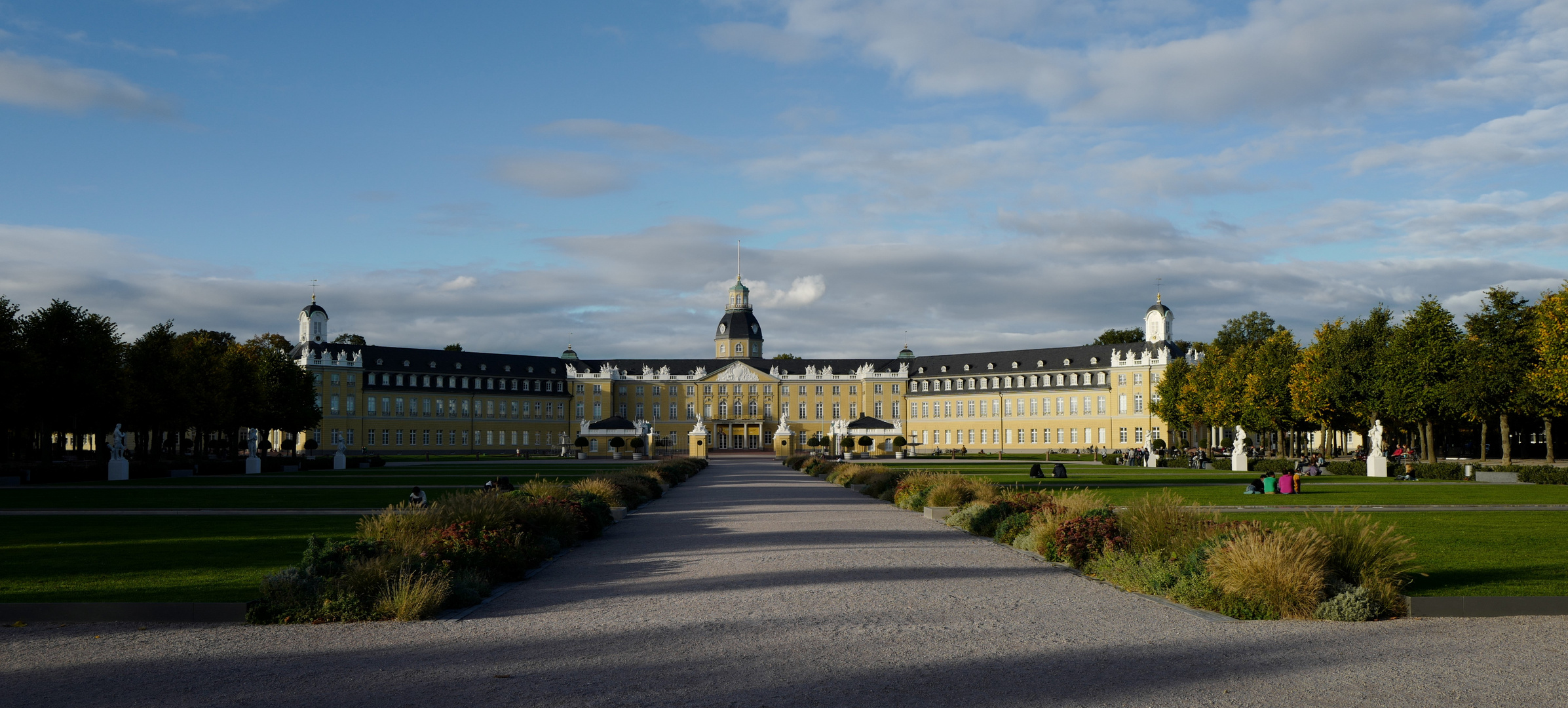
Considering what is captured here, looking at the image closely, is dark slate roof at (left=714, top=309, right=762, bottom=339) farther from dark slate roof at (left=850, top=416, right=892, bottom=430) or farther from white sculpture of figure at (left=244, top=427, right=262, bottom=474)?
white sculpture of figure at (left=244, top=427, right=262, bottom=474)

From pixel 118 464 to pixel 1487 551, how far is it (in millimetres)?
47677

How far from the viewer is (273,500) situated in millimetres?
31109

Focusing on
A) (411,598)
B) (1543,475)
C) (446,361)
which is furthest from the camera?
(446,361)

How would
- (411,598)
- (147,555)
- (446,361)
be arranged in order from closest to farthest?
(411,598) < (147,555) < (446,361)

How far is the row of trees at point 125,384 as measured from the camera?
49156 millimetres

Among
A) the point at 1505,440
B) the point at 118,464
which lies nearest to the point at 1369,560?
the point at 118,464

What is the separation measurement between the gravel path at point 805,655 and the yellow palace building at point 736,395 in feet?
314

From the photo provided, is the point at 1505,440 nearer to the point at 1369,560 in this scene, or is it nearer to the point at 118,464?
the point at 1369,560

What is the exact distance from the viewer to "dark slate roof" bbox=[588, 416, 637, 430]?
89.7 m

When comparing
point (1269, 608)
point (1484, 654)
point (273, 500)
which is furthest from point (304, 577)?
point (273, 500)

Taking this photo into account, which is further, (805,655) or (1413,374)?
(1413,374)

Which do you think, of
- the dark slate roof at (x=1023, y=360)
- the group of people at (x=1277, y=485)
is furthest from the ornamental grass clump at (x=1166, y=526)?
the dark slate roof at (x=1023, y=360)

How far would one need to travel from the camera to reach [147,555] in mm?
16844

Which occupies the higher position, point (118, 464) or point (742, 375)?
point (742, 375)
